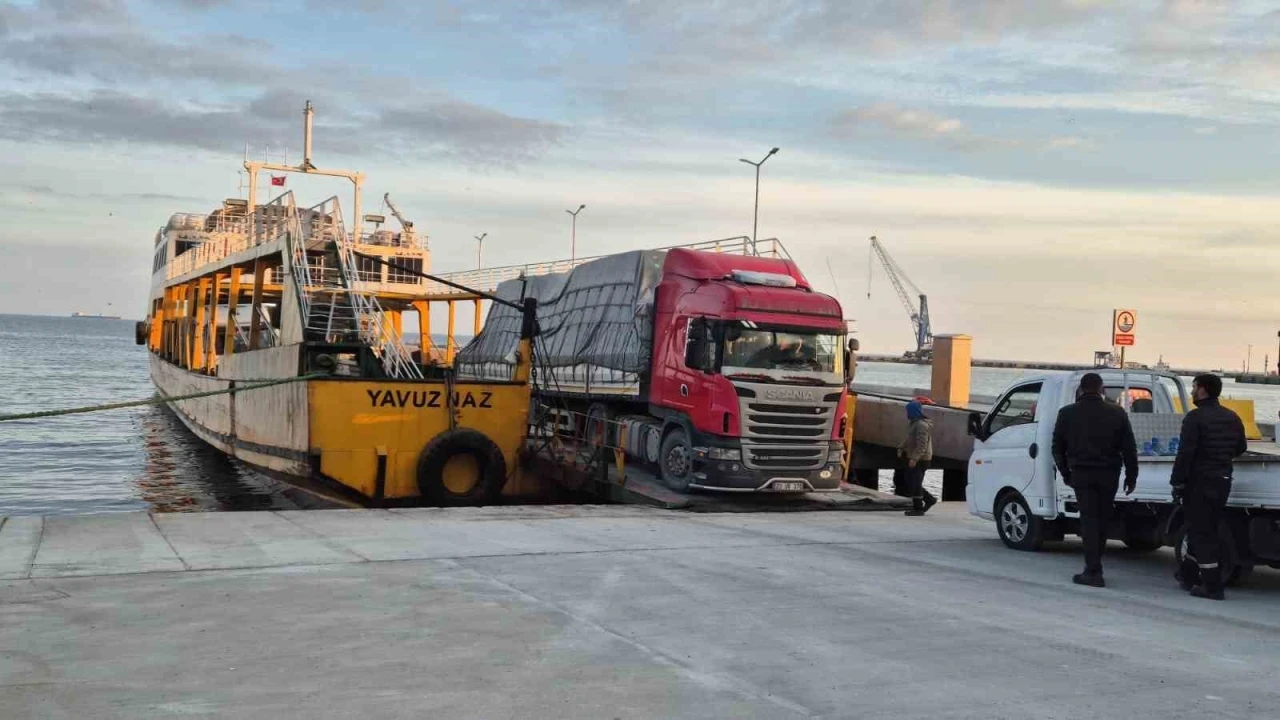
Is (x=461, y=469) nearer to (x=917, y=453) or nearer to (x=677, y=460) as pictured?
(x=677, y=460)

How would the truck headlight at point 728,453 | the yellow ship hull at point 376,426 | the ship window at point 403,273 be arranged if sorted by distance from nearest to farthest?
the truck headlight at point 728,453
the yellow ship hull at point 376,426
the ship window at point 403,273

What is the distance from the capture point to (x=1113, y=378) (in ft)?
37.9

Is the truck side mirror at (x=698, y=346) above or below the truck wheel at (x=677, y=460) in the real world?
above

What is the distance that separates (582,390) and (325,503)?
482 cm

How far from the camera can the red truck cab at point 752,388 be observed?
628 inches

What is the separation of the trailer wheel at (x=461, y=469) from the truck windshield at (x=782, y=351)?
4.30m

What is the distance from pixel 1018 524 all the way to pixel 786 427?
190 inches

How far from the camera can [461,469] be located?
18.1 metres

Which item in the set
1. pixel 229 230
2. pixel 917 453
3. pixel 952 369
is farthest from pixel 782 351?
pixel 229 230

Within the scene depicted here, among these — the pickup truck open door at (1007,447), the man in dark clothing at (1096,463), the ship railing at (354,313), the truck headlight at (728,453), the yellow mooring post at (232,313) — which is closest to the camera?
the man in dark clothing at (1096,463)

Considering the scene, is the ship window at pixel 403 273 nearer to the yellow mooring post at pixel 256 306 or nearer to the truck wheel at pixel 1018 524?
the yellow mooring post at pixel 256 306

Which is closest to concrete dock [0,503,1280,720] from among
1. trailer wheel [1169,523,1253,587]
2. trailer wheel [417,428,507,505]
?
trailer wheel [1169,523,1253,587]

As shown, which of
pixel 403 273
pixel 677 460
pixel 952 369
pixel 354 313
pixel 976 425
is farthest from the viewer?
pixel 403 273

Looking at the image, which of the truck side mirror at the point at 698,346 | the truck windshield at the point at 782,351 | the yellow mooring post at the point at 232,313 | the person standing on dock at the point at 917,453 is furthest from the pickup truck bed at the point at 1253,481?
the yellow mooring post at the point at 232,313
